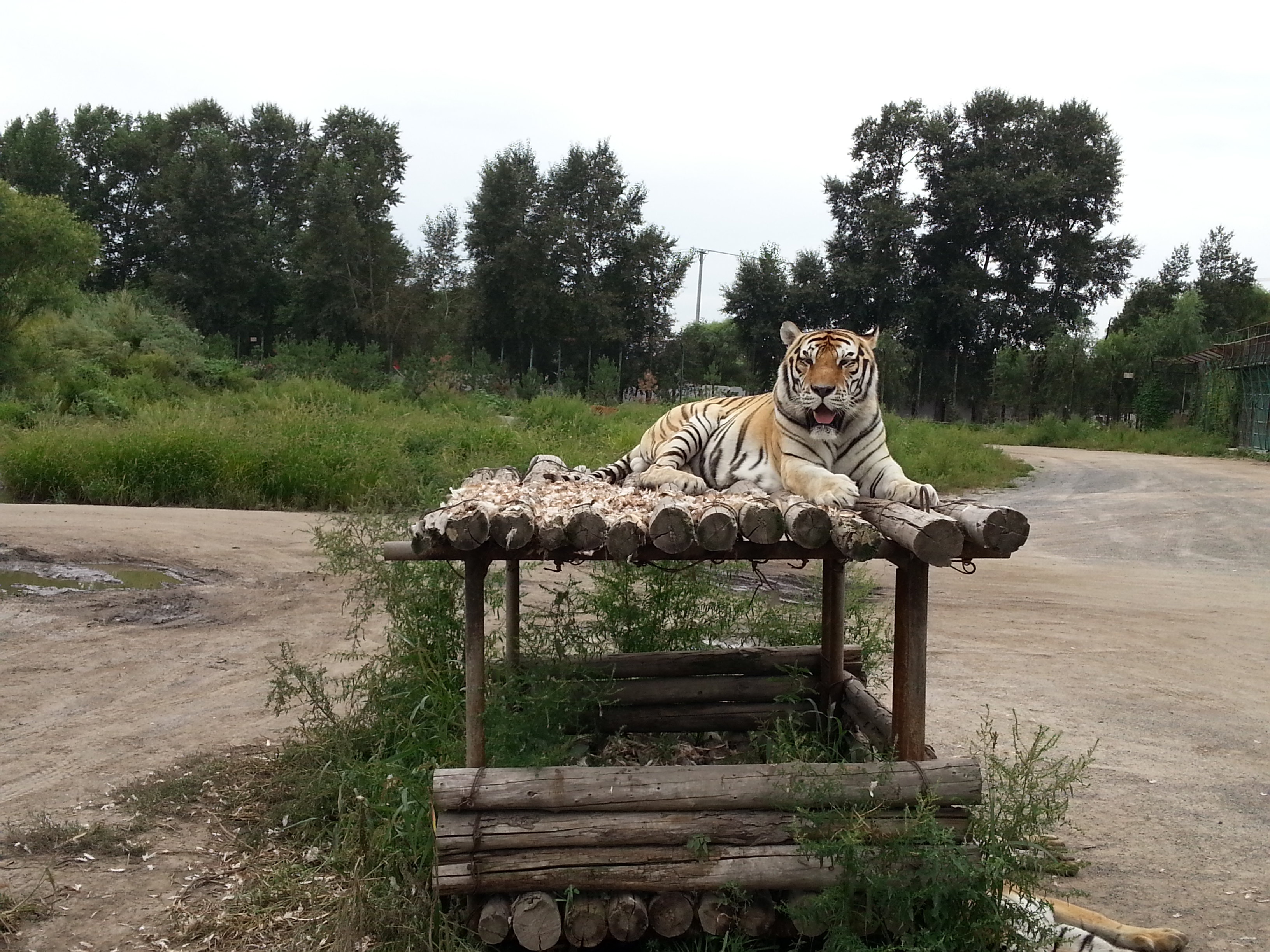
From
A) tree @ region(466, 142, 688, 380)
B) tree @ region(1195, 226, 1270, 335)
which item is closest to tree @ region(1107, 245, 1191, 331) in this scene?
tree @ region(1195, 226, 1270, 335)

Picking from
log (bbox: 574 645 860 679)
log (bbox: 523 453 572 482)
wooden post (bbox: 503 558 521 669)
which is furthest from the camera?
log (bbox: 574 645 860 679)

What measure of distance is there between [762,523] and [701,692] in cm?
202

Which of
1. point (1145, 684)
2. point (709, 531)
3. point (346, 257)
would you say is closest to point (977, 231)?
point (346, 257)

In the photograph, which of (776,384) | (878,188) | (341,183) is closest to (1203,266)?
(878,188)

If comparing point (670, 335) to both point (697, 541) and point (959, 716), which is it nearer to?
point (959, 716)

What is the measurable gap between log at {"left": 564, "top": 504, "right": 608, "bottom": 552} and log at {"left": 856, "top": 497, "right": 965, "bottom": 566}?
3.01ft

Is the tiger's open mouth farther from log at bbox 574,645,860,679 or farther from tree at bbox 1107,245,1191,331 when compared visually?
tree at bbox 1107,245,1191,331

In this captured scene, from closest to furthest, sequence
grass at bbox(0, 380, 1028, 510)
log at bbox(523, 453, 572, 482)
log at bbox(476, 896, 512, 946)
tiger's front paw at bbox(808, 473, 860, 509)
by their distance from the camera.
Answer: log at bbox(476, 896, 512, 946)
tiger's front paw at bbox(808, 473, 860, 509)
log at bbox(523, 453, 572, 482)
grass at bbox(0, 380, 1028, 510)

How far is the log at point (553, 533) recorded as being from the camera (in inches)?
132

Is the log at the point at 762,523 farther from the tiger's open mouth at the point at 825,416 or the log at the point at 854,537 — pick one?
the tiger's open mouth at the point at 825,416

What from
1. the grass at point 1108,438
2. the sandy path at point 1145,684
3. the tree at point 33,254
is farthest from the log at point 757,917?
the grass at point 1108,438

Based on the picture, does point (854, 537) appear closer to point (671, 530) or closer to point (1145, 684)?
point (671, 530)

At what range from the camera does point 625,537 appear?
11.1ft

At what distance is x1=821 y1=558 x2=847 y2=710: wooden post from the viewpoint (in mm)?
5125
